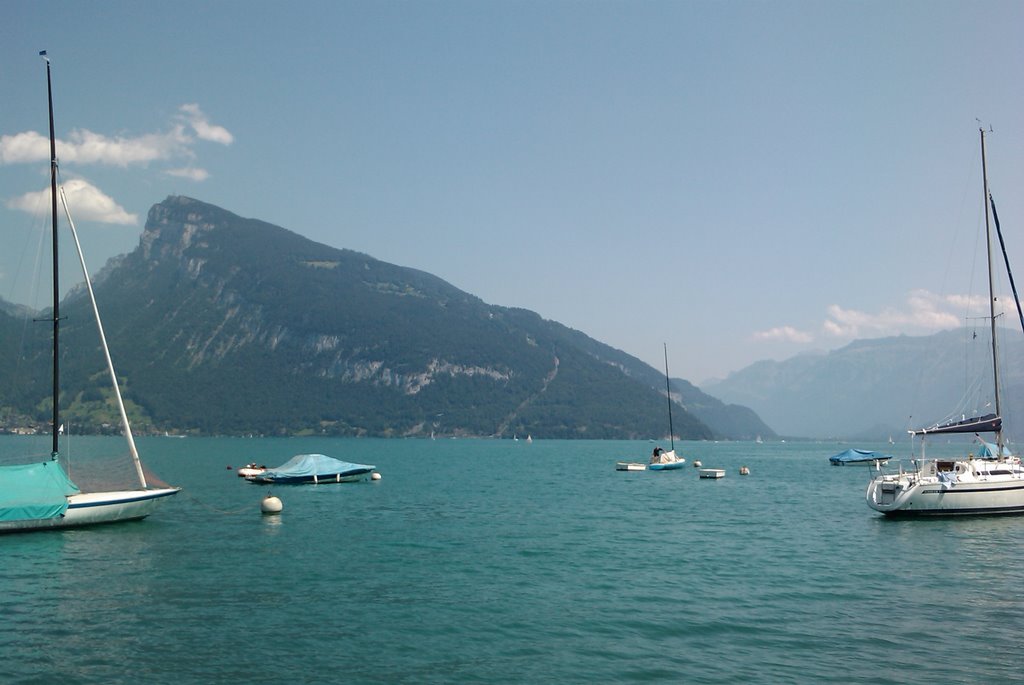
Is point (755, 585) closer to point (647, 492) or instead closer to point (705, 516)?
point (705, 516)

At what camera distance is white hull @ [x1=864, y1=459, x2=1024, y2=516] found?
162 feet

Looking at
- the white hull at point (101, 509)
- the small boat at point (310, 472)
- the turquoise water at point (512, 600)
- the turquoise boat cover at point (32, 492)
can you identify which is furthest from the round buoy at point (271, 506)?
the small boat at point (310, 472)

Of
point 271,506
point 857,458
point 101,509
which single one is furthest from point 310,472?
point 857,458

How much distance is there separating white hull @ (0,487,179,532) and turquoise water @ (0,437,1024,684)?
2.28ft

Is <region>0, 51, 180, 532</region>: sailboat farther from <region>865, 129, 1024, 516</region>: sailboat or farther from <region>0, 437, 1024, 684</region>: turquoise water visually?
<region>865, 129, 1024, 516</region>: sailboat

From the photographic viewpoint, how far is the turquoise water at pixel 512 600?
19.9 meters

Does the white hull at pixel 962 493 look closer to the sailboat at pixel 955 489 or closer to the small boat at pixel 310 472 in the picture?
the sailboat at pixel 955 489

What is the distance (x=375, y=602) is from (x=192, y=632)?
6.15 meters

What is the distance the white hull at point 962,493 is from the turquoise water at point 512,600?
39.8 inches

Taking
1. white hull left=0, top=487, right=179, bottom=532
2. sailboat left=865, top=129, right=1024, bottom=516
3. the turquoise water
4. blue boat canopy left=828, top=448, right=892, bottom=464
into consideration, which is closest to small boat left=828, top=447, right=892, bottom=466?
blue boat canopy left=828, top=448, right=892, bottom=464

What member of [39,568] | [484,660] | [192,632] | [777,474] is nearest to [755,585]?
[484,660]

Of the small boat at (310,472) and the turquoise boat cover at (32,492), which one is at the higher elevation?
the turquoise boat cover at (32,492)

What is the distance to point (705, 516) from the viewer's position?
186ft

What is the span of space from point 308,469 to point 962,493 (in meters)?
60.9
